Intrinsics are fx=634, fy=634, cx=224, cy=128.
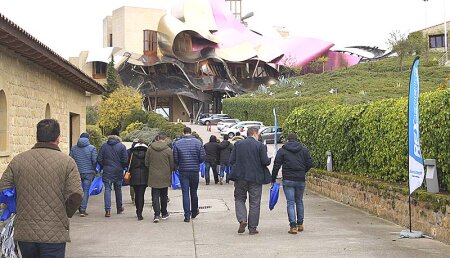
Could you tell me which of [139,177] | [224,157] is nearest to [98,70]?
[224,157]

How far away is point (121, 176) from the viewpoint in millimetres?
12328

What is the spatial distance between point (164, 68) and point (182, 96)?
502 cm

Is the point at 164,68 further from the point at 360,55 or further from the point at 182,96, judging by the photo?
the point at 360,55

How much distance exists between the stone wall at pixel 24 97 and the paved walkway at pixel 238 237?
5.88 feet

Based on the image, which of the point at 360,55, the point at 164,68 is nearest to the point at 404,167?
the point at 164,68

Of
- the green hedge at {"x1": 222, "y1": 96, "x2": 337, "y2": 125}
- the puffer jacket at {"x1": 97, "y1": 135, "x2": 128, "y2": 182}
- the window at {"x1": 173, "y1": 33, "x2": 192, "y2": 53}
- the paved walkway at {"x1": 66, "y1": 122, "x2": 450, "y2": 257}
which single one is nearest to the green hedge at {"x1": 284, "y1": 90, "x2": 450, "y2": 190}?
the paved walkway at {"x1": 66, "y1": 122, "x2": 450, "y2": 257}

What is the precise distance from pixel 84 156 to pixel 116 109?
42.5 meters

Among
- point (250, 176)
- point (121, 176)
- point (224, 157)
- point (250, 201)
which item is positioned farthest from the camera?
point (224, 157)

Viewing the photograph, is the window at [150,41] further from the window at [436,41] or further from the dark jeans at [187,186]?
the dark jeans at [187,186]

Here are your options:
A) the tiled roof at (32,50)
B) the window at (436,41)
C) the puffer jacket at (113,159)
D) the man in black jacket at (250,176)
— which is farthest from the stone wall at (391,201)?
the window at (436,41)

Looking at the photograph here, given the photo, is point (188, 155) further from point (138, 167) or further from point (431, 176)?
point (431, 176)

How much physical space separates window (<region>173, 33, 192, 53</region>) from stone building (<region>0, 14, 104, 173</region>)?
6590cm

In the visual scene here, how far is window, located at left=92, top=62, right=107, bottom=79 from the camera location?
269ft

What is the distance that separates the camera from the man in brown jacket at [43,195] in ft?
16.1
